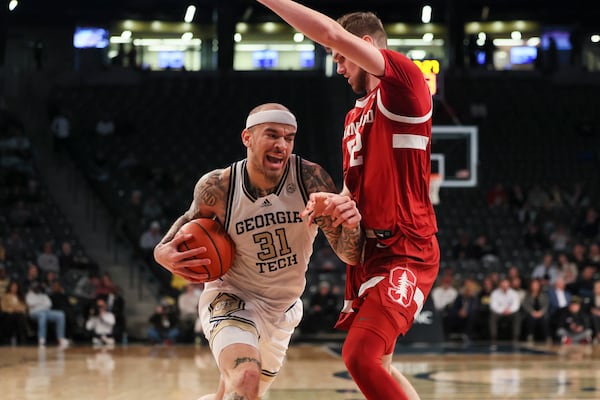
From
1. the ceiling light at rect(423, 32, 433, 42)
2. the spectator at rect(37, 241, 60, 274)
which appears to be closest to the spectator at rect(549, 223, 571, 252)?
the spectator at rect(37, 241, 60, 274)

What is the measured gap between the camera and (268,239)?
532cm

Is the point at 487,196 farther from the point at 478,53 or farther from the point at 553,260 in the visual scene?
the point at 478,53

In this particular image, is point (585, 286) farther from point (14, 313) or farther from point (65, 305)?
point (14, 313)

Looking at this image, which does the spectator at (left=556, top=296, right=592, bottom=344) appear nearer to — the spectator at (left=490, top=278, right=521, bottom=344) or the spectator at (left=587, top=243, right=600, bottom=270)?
the spectator at (left=490, top=278, right=521, bottom=344)

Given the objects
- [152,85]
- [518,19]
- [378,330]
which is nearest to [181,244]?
[378,330]

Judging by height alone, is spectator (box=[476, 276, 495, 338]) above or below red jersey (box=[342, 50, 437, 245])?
below

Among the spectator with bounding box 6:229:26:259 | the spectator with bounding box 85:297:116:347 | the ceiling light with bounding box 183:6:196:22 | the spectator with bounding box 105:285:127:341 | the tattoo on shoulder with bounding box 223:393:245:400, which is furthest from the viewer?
the ceiling light with bounding box 183:6:196:22

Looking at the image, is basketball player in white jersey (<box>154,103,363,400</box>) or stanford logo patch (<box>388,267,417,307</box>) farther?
basketball player in white jersey (<box>154,103,363,400</box>)

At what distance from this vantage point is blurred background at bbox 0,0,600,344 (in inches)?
684

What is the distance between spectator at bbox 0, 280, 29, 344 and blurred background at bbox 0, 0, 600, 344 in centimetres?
14

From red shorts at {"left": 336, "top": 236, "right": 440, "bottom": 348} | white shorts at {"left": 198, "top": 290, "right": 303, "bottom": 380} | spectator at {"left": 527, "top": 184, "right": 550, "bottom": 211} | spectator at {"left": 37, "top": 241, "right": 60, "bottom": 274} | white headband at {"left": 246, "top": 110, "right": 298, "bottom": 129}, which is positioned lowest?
spectator at {"left": 37, "top": 241, "right": 60, "bottom": 274}

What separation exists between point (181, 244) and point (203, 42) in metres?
20.4

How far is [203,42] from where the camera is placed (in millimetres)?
24953

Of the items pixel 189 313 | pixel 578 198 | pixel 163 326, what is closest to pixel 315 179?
pixel 189 313
